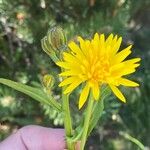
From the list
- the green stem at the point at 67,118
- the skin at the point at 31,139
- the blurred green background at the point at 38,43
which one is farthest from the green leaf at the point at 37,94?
the blurred green background at the point at 38,43

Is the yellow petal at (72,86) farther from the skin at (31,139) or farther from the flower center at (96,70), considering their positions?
the skin at (31,139)

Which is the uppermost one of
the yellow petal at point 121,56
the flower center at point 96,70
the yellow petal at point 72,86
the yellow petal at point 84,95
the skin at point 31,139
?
the yellow petal at point 121,56

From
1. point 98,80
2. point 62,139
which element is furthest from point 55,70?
point 98,80

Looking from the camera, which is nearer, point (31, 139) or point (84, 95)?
point (84, 95)

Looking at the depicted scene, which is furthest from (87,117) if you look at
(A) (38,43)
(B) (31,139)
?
(A) (38,43)

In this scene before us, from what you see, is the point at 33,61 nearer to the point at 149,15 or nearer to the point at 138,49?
the point at 138,49

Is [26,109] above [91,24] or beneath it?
beneath

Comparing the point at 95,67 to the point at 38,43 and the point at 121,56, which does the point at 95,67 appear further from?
the point at 38,43
